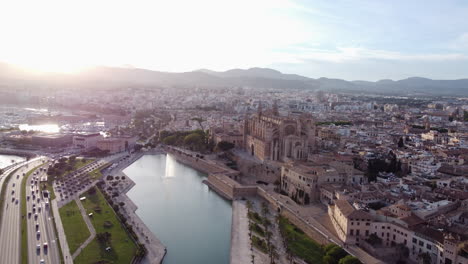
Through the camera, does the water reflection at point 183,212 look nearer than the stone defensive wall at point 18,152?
Yes

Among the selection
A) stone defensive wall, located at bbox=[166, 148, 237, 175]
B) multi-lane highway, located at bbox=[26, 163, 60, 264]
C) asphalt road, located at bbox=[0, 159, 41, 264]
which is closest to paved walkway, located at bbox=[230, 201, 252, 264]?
multi-lane highway, located at bbox=[26, 163, 60, 264]

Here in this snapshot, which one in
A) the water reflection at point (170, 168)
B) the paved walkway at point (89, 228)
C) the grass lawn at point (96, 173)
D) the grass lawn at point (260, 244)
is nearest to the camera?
the paved walkway at point (89, 228)

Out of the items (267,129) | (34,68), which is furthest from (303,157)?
(34,68)

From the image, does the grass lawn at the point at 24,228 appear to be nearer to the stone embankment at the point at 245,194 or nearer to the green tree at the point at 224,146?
the stone embankment at the point at 245,194

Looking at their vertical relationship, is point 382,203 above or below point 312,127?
below

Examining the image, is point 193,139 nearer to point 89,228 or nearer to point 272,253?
point 89,228

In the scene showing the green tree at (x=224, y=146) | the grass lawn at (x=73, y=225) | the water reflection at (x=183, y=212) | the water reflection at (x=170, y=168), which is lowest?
the water reflection at (x=183, y=212)

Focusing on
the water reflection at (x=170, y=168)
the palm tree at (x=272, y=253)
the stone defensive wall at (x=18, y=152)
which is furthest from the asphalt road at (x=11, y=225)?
the water reflection at (x=170, y=168)

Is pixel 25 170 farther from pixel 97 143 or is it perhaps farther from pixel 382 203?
pixel 382 203
